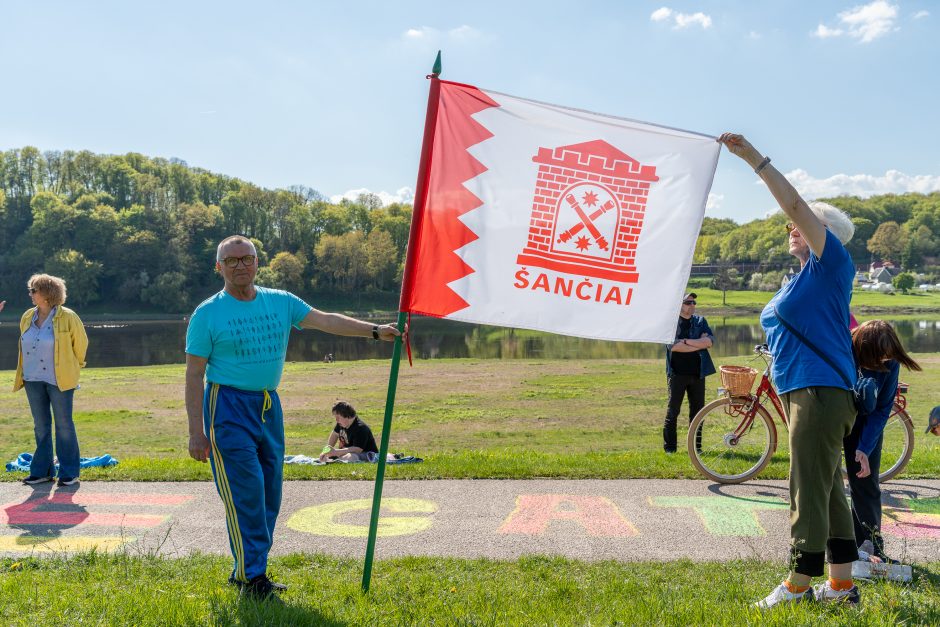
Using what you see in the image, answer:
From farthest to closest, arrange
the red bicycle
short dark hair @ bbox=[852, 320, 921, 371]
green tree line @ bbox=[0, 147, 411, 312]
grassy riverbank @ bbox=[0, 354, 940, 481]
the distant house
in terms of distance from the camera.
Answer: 1. the distant house
2. green tree line @ bbox=[0, 147, 411, 312]
3. grassy riverbank @ bbox=[0, 354, 940, 481]
4. the red bicycle
5. short dark hair @ bbox=[852, 320, 921, 371]

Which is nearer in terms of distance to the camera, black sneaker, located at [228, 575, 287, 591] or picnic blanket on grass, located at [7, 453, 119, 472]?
black sneaker, located at [228, 575, 287, 591]

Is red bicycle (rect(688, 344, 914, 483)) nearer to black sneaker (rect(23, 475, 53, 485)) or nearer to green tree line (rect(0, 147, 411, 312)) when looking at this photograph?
black sneaker (rect(23, 475, 53, 485))

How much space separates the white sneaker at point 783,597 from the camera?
3.72 m

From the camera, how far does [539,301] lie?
4477 mm

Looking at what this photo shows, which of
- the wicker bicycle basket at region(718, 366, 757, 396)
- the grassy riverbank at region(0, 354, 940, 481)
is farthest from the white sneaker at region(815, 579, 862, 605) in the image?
the wicker bicycle basket at region(718, 366, 757, 396)

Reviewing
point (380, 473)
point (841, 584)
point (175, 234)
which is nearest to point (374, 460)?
point (380, 473)

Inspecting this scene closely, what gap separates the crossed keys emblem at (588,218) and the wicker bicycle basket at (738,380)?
11.3 ft

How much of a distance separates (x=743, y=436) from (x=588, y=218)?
377 cm

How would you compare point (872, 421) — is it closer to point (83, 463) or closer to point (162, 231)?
point (83, 463)

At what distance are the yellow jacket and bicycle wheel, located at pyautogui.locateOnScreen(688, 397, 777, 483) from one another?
5840 millimetres

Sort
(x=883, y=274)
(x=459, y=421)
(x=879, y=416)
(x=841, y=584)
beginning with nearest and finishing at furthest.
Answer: (x=841, y=584) < (x=879, y=416) < (x=459, y=421) < (x=883, y=274)

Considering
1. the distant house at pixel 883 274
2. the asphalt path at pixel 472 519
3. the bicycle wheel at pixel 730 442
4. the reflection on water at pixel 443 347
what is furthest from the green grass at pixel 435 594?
the distant house at pixel 883 274

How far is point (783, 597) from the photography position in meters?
3.77

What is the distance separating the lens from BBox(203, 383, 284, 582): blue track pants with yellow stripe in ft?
13.2
